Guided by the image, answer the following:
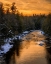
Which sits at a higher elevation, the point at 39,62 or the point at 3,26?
the point at 3,26

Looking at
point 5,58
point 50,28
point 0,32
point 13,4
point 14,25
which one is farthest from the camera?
point 13,4

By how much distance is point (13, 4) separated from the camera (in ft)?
461

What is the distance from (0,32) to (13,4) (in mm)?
73446

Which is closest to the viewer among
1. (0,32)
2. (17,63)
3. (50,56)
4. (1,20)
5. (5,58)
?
(17,63)

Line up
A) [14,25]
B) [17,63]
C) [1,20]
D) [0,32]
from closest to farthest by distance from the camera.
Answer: [17,63]
[0,32]
[1,20]
[14,25]

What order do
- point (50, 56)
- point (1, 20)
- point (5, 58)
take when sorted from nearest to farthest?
1. point (5, 58)
2. point (50, 56)
3. point (1, 20)

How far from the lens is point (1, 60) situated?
158ft

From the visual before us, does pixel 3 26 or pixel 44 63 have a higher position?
pixel 3 26

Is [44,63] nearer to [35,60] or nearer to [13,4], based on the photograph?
[35,60]

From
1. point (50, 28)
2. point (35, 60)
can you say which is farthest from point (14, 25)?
point (35, 60)

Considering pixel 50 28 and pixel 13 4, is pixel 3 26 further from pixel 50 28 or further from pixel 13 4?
pixel 13 4

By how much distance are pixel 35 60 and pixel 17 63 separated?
4599 mm

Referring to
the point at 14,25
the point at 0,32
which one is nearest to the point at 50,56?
the point at 0,32

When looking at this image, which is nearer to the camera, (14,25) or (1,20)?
(1,20)
